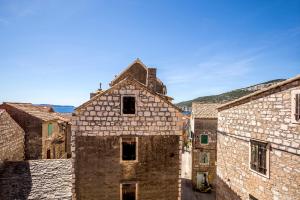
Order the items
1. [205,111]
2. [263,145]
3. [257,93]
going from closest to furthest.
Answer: [263,145] < [257,93] < [205,111]

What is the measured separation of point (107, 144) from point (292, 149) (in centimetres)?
838

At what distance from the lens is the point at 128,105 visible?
38.3 ft

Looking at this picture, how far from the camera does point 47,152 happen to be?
2197cm

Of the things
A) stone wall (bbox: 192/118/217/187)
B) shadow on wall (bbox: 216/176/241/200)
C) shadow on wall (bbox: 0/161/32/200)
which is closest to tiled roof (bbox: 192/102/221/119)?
stone wall (bbox: 192/118/217/187)

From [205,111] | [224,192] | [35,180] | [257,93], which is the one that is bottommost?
[224,192]

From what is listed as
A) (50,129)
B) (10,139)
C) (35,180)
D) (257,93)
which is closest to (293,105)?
(257,93)

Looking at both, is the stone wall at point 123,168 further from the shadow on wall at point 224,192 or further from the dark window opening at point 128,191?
the shadow on wall at point 224,192

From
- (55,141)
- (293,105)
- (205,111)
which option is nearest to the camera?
(293,105)

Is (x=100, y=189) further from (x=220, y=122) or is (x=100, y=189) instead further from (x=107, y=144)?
(x=220, y=122)

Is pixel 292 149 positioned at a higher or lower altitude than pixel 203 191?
higher

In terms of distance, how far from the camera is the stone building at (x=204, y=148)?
22453 mm

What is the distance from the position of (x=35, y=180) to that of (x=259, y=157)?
12829 millimetres

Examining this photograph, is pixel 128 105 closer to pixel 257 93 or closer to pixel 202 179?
pixel 257 93

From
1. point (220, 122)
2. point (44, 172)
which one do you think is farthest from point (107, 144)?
point (220, 122)
